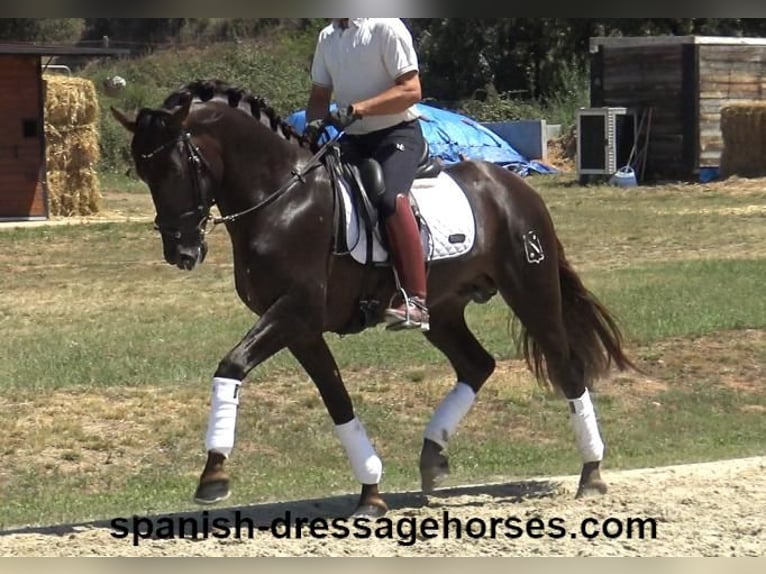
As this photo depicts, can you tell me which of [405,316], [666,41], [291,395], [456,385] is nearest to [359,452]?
[405,316]

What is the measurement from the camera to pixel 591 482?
8242mm

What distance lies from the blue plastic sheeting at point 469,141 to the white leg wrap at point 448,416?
2687 cm

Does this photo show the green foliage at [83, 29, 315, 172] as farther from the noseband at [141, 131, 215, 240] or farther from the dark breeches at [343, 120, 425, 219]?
the noseband at [141, 131, 215, 240]

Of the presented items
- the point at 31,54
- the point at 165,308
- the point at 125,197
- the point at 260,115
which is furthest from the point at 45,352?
the point at 125,197

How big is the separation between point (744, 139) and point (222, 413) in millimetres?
28613

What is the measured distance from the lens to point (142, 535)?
7.20m

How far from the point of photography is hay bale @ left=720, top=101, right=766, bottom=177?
1316 inches

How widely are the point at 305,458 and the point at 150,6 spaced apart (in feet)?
21.7

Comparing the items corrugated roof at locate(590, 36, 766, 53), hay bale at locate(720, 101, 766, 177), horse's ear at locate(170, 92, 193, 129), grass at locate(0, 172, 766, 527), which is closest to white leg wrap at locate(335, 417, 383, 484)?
grass at locate(0, 172, 766, 527)

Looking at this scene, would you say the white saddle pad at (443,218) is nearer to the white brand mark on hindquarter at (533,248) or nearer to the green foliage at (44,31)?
the white brand mark on hindquarter at (533,248)

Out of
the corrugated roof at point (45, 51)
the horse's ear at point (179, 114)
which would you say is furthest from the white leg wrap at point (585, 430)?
the corrugated roof at point (45, 51)

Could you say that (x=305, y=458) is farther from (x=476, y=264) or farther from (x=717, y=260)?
(x=717, y=260)

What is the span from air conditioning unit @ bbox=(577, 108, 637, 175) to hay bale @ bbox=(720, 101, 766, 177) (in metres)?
2.55

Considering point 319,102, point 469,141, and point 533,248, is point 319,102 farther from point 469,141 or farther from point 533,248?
point 469,141
